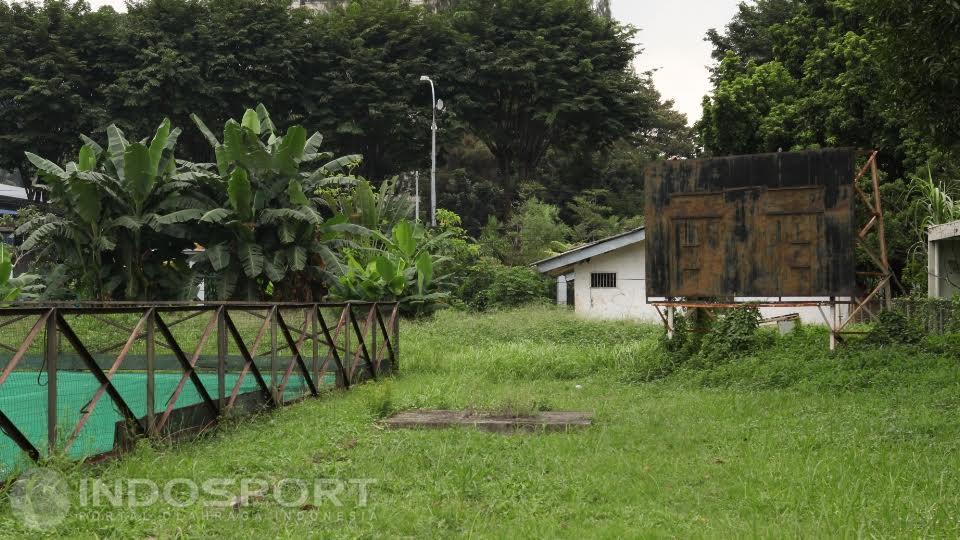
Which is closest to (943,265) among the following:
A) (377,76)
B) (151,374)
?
(151,374)

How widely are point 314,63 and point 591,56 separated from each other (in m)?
12.5

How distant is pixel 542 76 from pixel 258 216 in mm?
22131

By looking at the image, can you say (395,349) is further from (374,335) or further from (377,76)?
(377,76)

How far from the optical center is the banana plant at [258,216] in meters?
18.7

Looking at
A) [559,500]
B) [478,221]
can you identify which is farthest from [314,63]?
[559,500]

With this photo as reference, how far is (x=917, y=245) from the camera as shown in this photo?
66.5ft

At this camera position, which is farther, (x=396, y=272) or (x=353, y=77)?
(x=353, y=77)

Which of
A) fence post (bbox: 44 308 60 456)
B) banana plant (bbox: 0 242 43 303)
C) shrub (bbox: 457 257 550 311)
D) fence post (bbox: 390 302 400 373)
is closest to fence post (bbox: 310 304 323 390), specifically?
fence post (bbox: 390 302 400 373)

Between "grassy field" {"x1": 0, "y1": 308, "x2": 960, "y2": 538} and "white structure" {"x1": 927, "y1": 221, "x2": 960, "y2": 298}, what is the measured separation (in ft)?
15.6

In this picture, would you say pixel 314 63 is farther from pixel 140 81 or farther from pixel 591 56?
pixel 591 56

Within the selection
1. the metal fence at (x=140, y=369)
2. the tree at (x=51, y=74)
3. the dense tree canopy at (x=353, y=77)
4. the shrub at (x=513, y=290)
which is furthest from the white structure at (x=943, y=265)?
the tree at (x=51, y=74)

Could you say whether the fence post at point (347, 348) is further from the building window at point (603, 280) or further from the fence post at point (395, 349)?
the building window at point (603, 280)

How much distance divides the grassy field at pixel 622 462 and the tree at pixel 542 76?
27.3 meters

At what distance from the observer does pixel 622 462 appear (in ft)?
24.1
